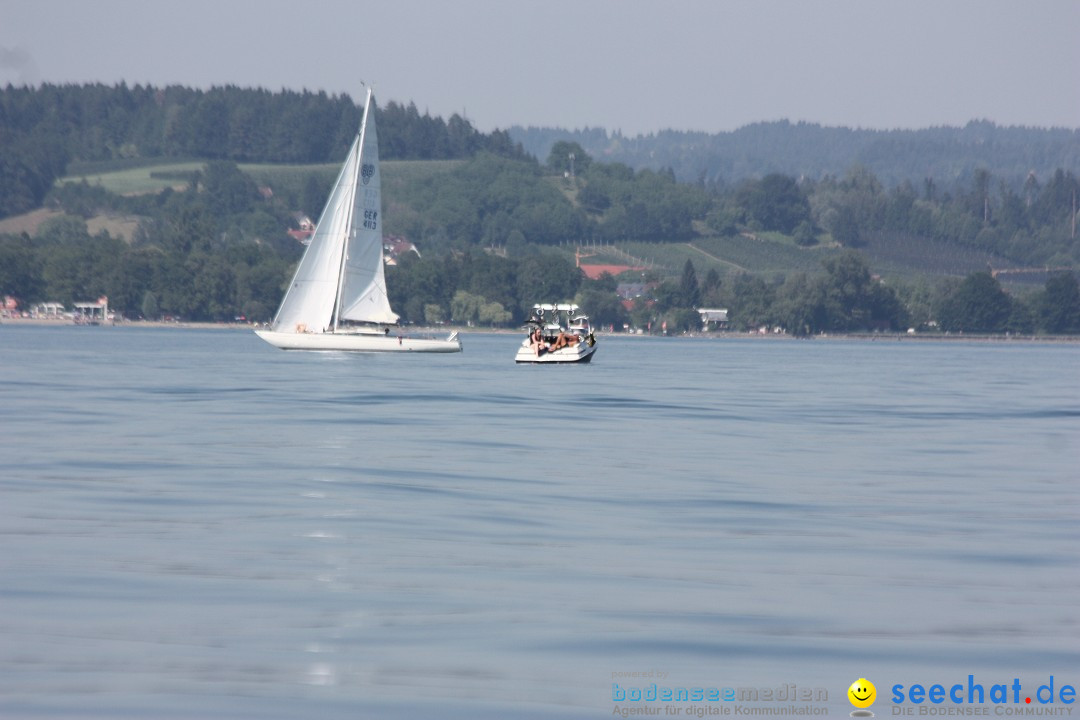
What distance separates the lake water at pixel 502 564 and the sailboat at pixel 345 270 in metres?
44.2

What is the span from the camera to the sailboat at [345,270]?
78.8m

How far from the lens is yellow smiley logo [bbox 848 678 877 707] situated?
11.1 meters

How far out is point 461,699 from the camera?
11.0 meters

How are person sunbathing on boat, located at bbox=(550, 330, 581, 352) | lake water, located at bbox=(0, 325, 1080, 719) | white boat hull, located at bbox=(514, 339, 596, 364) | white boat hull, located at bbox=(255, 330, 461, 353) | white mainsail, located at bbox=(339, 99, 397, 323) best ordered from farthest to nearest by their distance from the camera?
person sunbathing on boat, located at bbox=(550, 330, 581, 352), white mainsail, located at bbox=(339, 99, 397, 323), white boat hull, located at bbox=(514, 339, 596, 364), white boat hull, located at bbox=(255, 330, 461, 353), lake water, located at bbox=(0, 325, 1080, 719)

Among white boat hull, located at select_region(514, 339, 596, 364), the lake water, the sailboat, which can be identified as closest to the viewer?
the lake water

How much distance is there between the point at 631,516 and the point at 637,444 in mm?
10672

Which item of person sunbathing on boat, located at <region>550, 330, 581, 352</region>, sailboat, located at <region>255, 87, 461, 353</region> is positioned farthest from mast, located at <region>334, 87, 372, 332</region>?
person sunbathing on boat, located at <region>550, 330, 581, 352</region>

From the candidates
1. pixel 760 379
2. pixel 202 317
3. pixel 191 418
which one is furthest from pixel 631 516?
pixel 202 317

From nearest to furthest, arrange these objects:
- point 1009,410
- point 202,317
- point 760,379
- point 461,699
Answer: point 461,699
point 1009,410
point 760,379
point 202,317

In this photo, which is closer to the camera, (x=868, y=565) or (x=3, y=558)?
(x=3, y=558)

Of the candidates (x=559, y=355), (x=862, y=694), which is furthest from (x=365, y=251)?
(x=862, y=694)

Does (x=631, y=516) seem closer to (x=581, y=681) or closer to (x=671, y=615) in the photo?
(x=671, y=615)

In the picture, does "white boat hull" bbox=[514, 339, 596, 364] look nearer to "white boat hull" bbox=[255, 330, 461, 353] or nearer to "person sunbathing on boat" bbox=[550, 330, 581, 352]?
"person sunbathing on boat" bbox=[550, 330, 581, 352]

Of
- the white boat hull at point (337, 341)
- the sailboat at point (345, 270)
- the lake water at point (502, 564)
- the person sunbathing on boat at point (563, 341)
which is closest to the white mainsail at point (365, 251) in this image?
the sailboat at point (345, 270)
